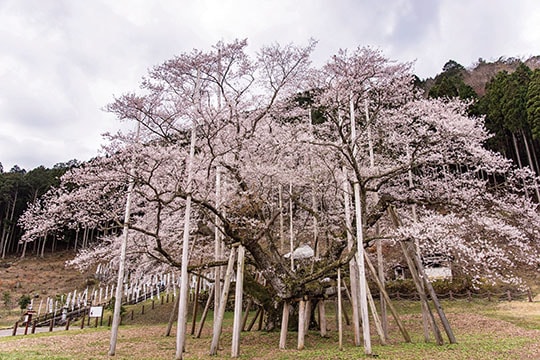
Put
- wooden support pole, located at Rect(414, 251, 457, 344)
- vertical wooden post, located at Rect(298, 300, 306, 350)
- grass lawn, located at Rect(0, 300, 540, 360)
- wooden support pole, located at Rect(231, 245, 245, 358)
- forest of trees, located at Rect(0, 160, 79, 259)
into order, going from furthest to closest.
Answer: forest of trees, located at Rect(0, 160, 79, 259)
vertical wooden post, located at Rect(298, 300, 306, 350)
wooden support pole, located at Rect(414, 251, 457, 344)
wooden support pole, located at Rect(231, 245, 245, 358)
grass lawn, located at Rect(0, 300, 540, 360)

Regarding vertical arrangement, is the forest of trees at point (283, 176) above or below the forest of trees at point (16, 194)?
below

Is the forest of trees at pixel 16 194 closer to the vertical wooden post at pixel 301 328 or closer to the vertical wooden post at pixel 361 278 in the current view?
the vertical wooden post at pixel 301 328

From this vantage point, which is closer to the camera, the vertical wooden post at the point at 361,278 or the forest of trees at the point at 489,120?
the vertical wooden post at the point at 361,278

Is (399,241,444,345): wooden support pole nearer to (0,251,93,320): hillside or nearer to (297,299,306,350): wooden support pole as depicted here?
(297,299,306,350): wooden support pole

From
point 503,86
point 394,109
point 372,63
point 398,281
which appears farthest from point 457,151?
point 503,86

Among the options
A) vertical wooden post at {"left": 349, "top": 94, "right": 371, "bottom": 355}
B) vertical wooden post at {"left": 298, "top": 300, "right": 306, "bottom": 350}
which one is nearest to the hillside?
vertical wooden post at {"left": 298, "top": 300, "right": 306, "bottom": 350}

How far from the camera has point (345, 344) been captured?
9617 millimetres

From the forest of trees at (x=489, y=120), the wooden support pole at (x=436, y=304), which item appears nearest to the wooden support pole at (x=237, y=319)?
the wooden support pole at (x=436, y=304)

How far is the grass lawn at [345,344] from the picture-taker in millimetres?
7788

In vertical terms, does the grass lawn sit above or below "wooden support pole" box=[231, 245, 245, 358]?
below

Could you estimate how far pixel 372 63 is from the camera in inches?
374

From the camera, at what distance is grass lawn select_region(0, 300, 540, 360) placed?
779cm

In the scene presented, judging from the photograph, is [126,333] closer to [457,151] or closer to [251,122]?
[251,122]

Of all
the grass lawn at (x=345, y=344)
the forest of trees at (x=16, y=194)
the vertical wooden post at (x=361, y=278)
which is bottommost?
the grass lawn at (x=345, y=344)
